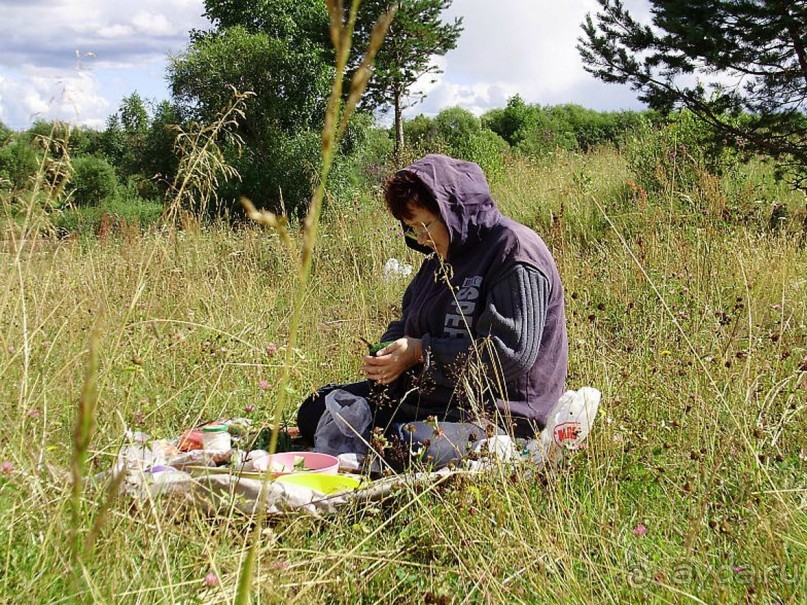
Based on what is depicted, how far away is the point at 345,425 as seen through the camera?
9.56ft

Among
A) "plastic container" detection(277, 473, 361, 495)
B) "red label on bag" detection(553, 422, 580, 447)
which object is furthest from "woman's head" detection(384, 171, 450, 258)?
"plastic container" detection(277, 473, 361, 495)

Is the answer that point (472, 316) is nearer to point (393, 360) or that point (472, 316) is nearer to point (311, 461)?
point (393, 360)

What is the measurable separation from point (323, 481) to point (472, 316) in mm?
767

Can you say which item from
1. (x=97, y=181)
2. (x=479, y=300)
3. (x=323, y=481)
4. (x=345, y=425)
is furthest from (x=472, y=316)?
(x=97, y=181)

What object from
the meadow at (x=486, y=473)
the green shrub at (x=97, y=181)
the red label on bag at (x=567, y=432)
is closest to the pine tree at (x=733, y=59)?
the meadow at (x=486, y=473)

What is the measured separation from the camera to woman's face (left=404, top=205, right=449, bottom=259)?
2816 millimetres

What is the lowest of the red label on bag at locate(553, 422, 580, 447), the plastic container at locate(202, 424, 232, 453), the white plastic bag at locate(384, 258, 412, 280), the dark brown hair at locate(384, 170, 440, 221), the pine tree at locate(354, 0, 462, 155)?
the plastic container at locate(202, 424, 232, 453)

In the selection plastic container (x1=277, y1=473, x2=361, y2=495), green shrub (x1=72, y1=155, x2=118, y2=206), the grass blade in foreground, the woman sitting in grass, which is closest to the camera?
the grass blade in foreground

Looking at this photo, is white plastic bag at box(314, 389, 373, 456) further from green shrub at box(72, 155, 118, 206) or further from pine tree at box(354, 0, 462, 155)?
green shrub at box(72, 155, 118, 206)

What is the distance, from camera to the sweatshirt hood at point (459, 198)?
2721mm

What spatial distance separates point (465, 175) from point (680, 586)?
163 cm

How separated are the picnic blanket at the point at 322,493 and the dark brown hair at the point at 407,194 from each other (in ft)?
2.78

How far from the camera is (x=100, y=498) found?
5.65 feet

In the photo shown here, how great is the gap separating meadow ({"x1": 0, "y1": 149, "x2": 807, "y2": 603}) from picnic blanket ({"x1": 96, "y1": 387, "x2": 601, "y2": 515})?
53mm
